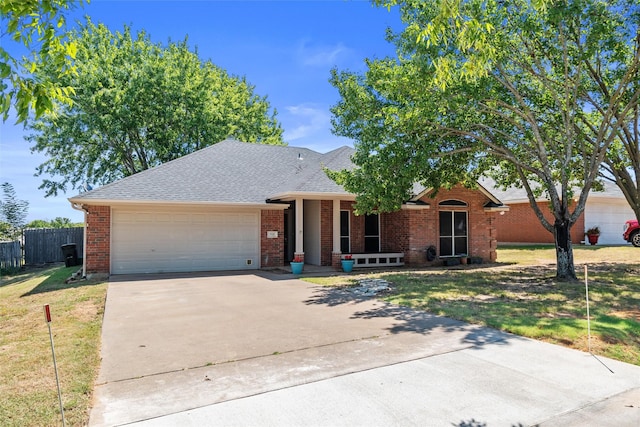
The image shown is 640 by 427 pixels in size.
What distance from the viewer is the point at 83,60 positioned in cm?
2455

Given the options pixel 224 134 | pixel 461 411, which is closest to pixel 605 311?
pixel 461 411

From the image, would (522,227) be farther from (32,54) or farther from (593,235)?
(32,54)

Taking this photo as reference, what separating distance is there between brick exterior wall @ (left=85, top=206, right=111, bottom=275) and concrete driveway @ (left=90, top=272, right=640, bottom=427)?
22.3 feet

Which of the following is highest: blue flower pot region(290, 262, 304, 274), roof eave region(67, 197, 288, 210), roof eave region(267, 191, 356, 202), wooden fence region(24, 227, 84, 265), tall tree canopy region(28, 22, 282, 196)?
tall tree canopy region(28, 22, 282, 196)

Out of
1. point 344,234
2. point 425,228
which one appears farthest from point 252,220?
point 425,228

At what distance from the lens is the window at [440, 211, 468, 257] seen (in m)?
18.0

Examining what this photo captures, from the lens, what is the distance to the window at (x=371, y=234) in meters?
18.1

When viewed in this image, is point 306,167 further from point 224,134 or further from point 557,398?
point 557,398

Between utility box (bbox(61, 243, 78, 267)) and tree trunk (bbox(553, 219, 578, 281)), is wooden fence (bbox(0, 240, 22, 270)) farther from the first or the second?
tree trunk (bbox(553, 219, 578, 281))

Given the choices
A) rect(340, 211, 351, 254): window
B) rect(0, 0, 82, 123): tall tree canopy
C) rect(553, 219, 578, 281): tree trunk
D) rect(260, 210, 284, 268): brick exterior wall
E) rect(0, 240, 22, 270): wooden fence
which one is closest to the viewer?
rect(0, 0, 82, 123): tall tree canopy

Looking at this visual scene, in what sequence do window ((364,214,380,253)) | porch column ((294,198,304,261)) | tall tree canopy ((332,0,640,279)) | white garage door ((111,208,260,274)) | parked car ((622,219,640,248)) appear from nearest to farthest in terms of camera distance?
1. tall tree canopy ((332,0,640,279))
2. white garage door ((111,208,260,274))
3. porch column ((294,198,304,261))
4. window ((364,214,380,253))
5. parked car ((622,219,640,248))

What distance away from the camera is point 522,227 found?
88.8 feet

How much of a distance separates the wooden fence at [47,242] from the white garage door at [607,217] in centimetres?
2854

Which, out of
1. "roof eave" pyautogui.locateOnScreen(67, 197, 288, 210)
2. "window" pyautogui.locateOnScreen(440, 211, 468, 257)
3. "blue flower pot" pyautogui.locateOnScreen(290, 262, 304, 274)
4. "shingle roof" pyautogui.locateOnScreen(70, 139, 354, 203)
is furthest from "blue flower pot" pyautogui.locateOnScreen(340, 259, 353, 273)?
"window" pyautogui.locateOnScreen(440, 211, 468, 257)
